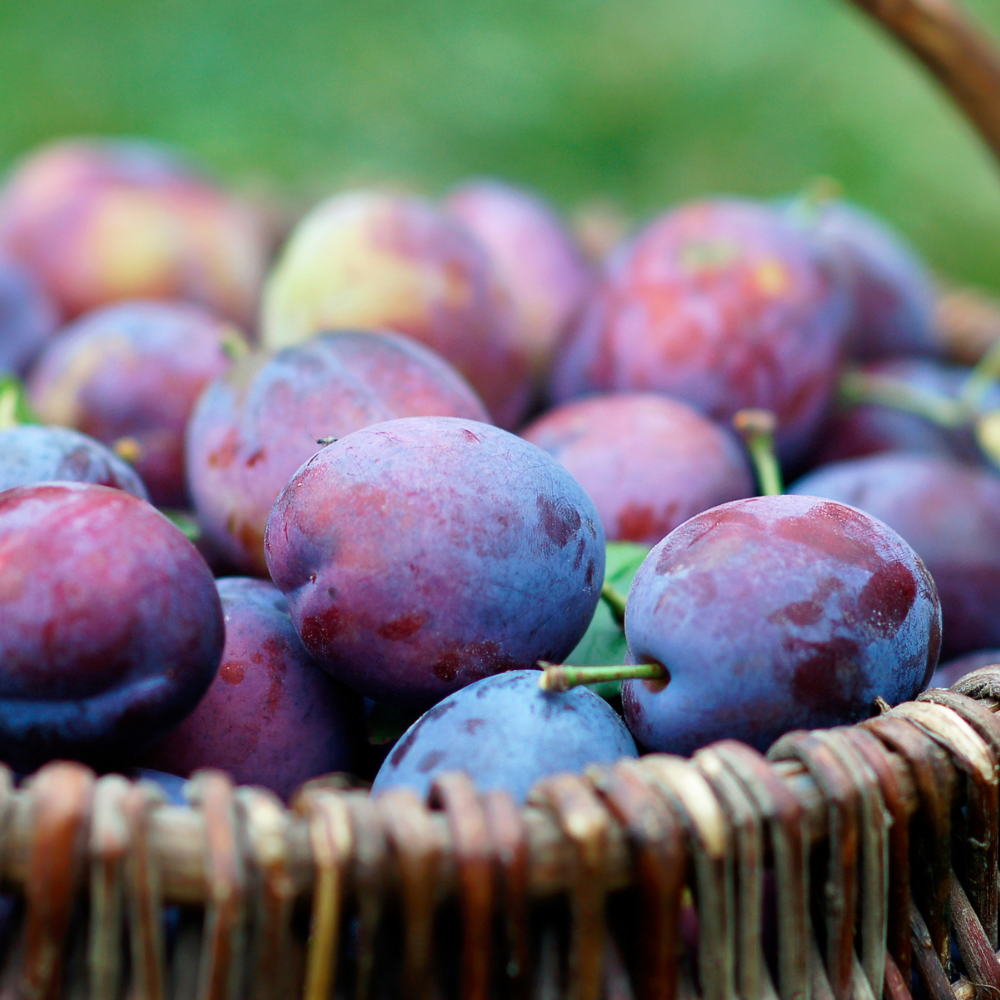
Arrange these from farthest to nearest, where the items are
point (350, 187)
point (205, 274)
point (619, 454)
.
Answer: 1. point (350, 187)
2. point (205, 274)
3. point (619, 454)

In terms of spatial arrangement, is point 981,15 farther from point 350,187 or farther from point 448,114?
point 350,187

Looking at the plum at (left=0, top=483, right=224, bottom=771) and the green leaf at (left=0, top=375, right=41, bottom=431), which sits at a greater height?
the plum at (left=0, top=483, right=224, bottom=771)

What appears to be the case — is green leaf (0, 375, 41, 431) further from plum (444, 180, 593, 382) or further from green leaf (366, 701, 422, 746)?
plum (444, 180, 593, 382)

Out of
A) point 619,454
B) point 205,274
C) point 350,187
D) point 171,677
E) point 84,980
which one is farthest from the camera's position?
point 350,187

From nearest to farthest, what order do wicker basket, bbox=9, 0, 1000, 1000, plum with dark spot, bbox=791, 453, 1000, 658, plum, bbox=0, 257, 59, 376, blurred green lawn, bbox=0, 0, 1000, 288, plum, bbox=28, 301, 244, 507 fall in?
1. wicker basket, bbox=9, 0, 1000, 1000
2. plum with dark spot, bbox=791, 453, 1000, 658
3. plum, bbox=28, 301, 244, 507
4. plum, bbox=0, 257, 59, 376
5. blurred green lawn, bbox=0, 0, 1000, 288

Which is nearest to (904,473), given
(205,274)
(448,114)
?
(205,274)

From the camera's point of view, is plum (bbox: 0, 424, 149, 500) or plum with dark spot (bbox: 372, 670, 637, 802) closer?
plum with dark spot (bbox: 372, 670, 637, 802)

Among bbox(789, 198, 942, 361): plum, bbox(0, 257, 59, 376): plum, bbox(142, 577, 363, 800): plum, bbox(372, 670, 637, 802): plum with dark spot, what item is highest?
bbox(789, 198, 942, 361): plum

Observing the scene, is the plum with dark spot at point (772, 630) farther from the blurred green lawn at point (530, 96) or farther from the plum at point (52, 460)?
the blurred green lawn at point (530, 96)

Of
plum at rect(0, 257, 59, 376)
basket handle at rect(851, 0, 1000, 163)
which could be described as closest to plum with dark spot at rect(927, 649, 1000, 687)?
basket handle at rect(851, 0, 1000, 163)
